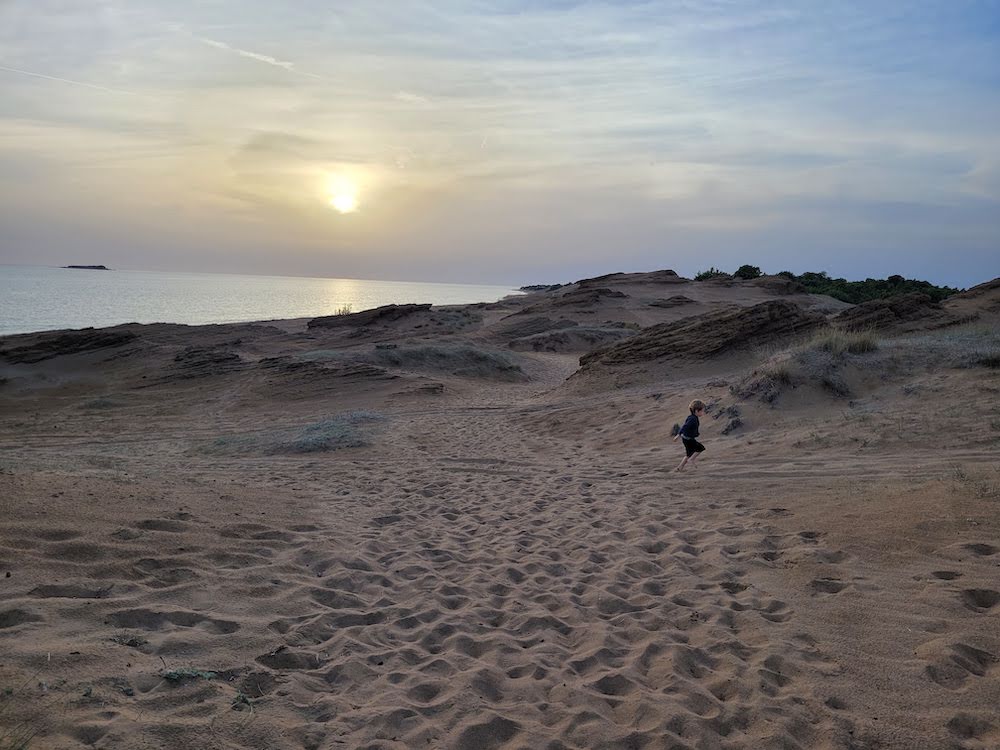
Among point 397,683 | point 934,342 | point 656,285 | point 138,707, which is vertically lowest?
point 397,683

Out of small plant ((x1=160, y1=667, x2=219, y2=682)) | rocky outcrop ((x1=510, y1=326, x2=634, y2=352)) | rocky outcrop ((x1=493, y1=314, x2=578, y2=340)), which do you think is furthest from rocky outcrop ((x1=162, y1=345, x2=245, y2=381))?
small plant ((x1=160, y1=667, x2=219, y2=682))

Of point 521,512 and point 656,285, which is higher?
point 656,285

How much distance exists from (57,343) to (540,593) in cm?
2488

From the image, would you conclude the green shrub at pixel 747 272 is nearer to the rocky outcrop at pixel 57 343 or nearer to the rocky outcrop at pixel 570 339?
the rocky outcrop at pixel 570 339

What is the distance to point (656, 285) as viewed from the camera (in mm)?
41312

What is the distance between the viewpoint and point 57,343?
23.5m

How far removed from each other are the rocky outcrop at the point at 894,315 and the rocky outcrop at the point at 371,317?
20.5 meters

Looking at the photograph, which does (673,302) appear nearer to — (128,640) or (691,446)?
(691,446)

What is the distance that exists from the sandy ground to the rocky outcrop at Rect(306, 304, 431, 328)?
21564mm

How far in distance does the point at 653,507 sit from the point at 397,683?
170 inches

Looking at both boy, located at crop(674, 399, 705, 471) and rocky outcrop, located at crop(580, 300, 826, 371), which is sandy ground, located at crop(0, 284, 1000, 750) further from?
rocky outcrop, located at crop(580, 300, 826, 371)

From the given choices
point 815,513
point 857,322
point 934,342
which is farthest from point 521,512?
point 857,322

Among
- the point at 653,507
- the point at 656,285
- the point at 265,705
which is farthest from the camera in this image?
the point at 656,285

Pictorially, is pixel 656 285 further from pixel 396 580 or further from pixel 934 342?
pixel 396 580
